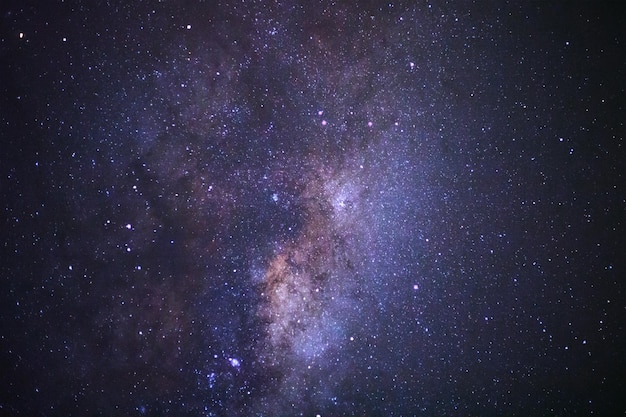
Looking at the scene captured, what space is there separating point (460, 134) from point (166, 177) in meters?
1.82

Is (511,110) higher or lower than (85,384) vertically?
higher

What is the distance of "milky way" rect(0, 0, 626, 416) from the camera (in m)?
2.20

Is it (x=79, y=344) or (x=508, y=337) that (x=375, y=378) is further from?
(x=79, y=344)

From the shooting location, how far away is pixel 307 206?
2311 millimetres

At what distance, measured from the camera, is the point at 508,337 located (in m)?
2.44

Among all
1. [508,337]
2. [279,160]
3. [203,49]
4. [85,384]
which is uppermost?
[203,49]

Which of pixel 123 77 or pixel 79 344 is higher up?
pixel 123 77

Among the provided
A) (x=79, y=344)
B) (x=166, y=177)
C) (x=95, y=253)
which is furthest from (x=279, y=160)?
(x=79, y=344)

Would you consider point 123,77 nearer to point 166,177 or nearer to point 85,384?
point 166,177

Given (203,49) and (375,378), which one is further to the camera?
(375,378)

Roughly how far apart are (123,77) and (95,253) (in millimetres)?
1081

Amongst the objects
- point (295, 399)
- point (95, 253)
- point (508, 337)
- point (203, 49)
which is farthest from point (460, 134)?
point (95, 253)

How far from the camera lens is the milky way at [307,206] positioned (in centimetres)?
220

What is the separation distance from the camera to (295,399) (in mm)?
2424
